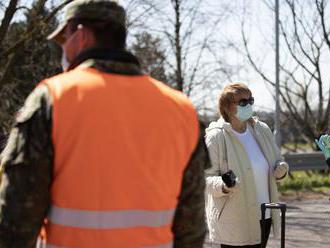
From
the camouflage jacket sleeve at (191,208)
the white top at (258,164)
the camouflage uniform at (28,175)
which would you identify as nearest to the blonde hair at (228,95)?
the white top at (258,164)

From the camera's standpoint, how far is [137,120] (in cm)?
212

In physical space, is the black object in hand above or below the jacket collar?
below

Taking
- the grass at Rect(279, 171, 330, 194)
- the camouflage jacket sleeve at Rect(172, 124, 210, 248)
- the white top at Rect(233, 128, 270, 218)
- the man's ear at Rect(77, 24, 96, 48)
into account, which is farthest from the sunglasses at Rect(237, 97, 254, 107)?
the grass at Rect(279, 171, 330, 194)

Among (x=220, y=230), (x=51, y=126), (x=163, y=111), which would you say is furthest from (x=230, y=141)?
(x=51, y=126)

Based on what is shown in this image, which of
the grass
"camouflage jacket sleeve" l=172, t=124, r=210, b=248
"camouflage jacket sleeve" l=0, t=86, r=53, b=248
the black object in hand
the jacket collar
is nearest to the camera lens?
"camouflage jacket sleeve" l=0, t=86, r=53, b=248

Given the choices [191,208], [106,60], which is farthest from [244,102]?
[106,60]

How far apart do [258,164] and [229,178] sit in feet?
1.56

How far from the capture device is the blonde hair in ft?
15.0

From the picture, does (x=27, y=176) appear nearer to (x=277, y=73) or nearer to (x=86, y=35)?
(x=86, y=35)

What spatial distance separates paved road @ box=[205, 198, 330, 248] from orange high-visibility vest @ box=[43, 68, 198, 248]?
5.85 meters

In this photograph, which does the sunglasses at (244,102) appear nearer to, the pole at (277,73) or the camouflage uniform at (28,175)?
the camouflage uniform at (28,175)

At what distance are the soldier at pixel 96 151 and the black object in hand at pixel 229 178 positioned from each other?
6.18 feet

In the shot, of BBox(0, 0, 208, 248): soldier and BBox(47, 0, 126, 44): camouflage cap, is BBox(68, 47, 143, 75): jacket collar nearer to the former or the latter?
BBox(0, 0, 208, 248): soldier

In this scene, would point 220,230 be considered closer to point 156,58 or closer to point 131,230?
point 131,230
